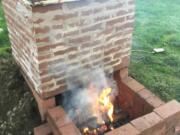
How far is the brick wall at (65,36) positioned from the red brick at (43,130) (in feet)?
1.30

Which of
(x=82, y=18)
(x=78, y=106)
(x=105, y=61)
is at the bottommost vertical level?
(x=78, y=106)

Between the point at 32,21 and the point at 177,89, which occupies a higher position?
the point at 32,21

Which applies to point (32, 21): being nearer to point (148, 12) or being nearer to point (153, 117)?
point (153, 117)

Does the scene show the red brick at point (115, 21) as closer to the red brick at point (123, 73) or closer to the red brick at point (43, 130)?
the red brick at point (123, 73)

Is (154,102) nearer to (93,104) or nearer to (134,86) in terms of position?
(134,86)

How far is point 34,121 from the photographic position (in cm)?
333

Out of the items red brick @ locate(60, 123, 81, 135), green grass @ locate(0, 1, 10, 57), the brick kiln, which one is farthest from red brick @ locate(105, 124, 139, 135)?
green grass @ locate(0, 1, 10, 57)

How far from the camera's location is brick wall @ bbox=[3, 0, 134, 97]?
2.70 meters

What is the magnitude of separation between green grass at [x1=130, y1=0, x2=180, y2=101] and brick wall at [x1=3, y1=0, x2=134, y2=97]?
0.82 meters

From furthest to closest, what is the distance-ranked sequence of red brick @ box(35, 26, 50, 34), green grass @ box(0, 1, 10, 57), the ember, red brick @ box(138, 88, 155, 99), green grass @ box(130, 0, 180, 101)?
1. green grass @ box(0, 1, 10, 57)
2. green grass @ box(130, 0, 180, 101)
3. the ember
4. red brick @ box(138, 88, 155, 99)
5. red brick @ box(35, 26, 50, 34)

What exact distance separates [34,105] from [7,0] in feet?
4.22

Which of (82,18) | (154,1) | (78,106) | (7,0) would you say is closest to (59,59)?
(82,18)

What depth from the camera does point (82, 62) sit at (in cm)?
314

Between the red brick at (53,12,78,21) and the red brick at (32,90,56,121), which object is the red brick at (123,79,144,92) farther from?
the red brick at (53,12,78,21)
